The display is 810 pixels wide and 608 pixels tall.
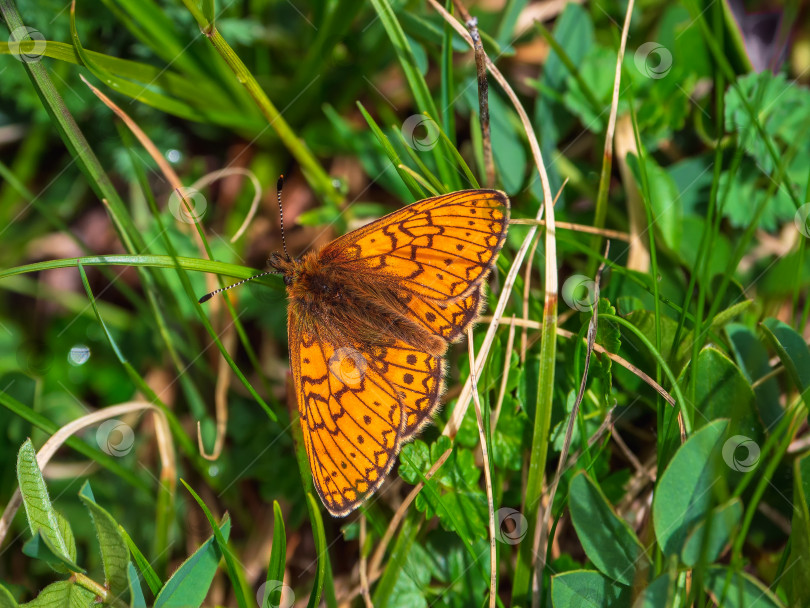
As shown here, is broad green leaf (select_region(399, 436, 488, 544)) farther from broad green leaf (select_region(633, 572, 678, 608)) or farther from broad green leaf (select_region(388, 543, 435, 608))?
broad green leaf (select_region(633, 572, 678, 608))

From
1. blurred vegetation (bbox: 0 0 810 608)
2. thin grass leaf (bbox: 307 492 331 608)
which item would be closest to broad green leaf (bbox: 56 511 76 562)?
blurred vegetation (bbox: 0 0 810 608)

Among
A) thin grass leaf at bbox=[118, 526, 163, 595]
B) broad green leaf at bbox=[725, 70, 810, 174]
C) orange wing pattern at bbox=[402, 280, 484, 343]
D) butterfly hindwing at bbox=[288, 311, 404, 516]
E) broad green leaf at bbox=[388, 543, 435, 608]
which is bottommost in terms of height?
broad green leaf at bbox=[388, 543, 435, 608]

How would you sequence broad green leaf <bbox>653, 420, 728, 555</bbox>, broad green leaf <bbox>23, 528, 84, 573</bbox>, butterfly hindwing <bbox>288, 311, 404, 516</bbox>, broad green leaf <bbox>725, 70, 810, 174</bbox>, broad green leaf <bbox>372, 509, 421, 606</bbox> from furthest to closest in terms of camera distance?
1. broad green leaf <bbox>725, 70, 810, 174</bbox>
2. broad green leaf <bbox>372, 509, 421, 606</bbox>
3. butterfly hindwing <bbox>288, 311, 404, 516</bbox>
4. broad green leaf <bbox>23, 528, 84, 573</bbox>
5. broad green leaf <bbox>653, 420, 728, 555</bbox>

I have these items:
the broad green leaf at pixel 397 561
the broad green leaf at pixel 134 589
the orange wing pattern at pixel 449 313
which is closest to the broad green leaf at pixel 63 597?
the broad green leaf at pixel 134 589

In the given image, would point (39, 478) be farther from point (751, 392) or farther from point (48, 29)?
point (751, 392)

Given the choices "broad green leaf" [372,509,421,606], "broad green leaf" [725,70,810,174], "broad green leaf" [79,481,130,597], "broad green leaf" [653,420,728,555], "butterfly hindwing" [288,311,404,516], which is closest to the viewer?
"broad green leaf" [653,420,728,555]

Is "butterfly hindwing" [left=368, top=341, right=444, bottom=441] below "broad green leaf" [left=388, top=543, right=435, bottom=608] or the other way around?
the other way around

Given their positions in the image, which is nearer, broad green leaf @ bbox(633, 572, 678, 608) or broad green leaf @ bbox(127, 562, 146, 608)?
broad green leaf @ bbox(633, 572, 678, 608)

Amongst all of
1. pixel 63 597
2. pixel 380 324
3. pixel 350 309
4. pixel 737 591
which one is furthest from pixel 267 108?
pixel 737 591
